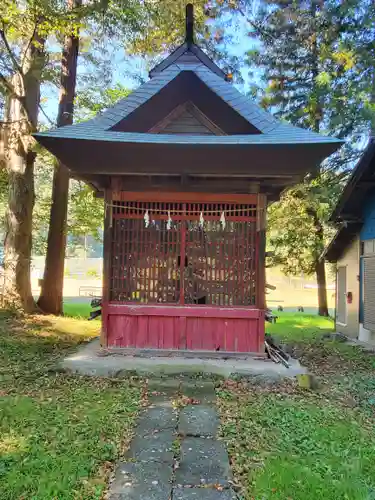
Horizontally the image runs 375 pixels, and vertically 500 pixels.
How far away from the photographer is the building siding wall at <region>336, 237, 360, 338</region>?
33.5 feet

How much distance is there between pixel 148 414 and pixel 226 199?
3.36 metres

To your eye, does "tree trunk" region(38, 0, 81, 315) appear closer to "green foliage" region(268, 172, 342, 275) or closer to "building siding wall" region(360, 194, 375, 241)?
"green foliage" region(268, 172, 342, 275)

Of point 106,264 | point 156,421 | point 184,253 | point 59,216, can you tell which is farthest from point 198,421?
point 59,216

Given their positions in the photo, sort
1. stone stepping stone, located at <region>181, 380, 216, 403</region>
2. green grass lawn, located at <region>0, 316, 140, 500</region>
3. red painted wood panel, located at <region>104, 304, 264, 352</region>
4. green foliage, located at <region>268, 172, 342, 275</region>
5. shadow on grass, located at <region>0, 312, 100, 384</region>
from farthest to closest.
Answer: green foliage, located at <region>268, 172, 342, 275</region>, shadow on grass, located at <region>0, 312, 100, 384</region>, red painted wood panel, located at <region>104, 304, 264, 352</region>, stone stepping stone, located at <region>181, 380, 216, 403</region>, green grass lawn, located at <region>0, 316, 140, 500</region>

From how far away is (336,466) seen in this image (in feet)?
10.0

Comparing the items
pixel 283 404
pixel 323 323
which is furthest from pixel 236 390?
pixel 323 323

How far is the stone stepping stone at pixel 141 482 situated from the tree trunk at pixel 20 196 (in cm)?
737

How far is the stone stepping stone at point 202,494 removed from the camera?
2.57 m

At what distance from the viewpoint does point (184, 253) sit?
5938mm

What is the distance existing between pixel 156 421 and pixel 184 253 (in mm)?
2680

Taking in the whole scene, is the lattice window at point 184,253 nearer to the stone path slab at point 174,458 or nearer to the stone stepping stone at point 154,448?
the stone path slab at point 174,458

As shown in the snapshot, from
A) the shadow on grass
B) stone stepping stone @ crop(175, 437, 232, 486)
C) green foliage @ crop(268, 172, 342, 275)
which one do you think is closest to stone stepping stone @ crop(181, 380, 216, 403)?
stone stepping stone @ crop(175, 437, 232, 486)

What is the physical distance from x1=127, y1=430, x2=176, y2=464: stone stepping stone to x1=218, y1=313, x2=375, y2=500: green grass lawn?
0.52 m

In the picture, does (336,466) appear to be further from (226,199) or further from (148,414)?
(226,199)
